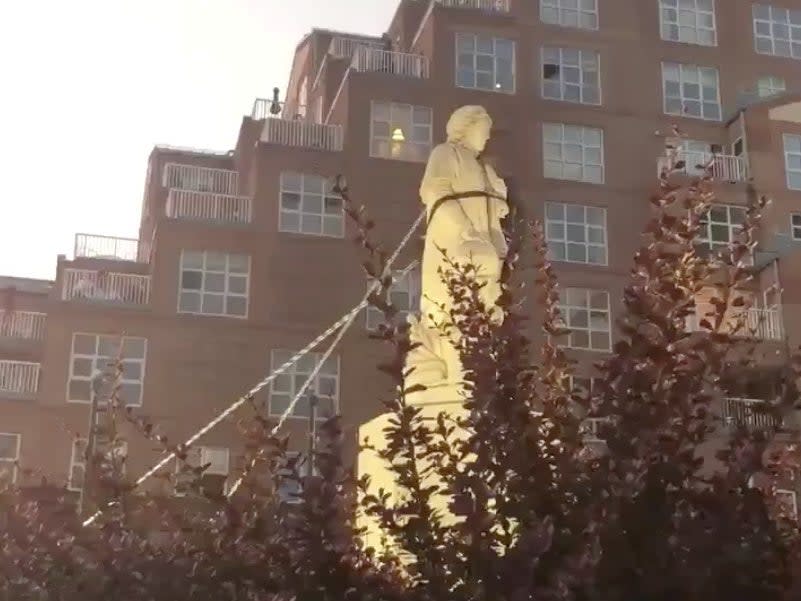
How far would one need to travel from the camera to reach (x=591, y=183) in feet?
130

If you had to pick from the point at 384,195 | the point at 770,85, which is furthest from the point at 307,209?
the point at 770,85

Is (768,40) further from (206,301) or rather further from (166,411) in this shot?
(166,411)

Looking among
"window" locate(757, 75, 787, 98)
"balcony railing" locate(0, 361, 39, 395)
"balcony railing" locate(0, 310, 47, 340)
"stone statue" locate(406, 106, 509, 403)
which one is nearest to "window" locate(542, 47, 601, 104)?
"window" locate(757, 75, 787, 98)

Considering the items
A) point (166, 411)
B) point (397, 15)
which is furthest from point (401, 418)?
point (397, 15)

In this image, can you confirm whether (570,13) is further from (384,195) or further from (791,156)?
(384,195)

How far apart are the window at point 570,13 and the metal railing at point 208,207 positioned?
43.1 ft

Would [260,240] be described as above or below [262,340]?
above

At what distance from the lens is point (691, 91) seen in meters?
42.1

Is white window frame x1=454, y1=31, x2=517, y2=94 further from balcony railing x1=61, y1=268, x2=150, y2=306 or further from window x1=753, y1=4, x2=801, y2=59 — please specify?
balcony railing x1=61, y1=268, x2=150, y2=306

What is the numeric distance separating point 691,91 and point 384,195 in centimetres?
1272

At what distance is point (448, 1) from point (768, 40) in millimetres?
12442

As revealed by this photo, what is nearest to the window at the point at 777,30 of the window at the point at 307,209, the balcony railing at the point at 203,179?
the window at the point at 307,209

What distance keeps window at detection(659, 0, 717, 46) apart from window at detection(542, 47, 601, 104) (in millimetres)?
3315

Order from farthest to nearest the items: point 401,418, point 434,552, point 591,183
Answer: point 591,183 → point 401,418 → point 434,552
